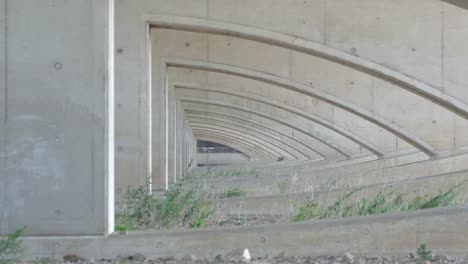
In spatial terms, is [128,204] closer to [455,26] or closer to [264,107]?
[455,26]

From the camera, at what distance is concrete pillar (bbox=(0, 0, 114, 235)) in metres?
8.27

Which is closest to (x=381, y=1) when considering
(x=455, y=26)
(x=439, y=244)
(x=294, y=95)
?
(x=455, y=26)

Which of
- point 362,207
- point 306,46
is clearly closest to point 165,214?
point 362,207

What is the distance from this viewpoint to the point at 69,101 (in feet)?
27.4

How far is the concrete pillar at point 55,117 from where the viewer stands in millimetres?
8266

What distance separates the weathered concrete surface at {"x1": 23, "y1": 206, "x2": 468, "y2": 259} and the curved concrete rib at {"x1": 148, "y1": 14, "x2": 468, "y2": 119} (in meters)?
9.37

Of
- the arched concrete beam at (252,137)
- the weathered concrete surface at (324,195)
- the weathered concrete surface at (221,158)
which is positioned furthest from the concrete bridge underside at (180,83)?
the weathered concrete surface at (221,158)

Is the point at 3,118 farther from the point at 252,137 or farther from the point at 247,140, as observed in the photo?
the point at 247,140

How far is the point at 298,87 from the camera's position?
24016mm

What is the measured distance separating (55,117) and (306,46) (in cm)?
1044

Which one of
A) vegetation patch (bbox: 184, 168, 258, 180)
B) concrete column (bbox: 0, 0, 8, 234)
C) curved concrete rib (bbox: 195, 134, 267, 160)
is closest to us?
concrete column (bbox: 0, 0, 8, 234)

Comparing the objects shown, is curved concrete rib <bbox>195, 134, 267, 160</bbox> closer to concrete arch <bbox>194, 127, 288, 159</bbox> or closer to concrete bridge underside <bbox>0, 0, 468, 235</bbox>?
concrete arch <bbox>194, 127, 288, 159</bbox>

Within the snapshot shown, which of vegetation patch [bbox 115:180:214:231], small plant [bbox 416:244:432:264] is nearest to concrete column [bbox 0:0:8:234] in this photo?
vegetation patch [bbox 115:180:214:231]

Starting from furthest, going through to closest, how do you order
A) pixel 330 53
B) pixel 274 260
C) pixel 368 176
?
pixel 368 176
pixel 330 53
pixel 274 260
